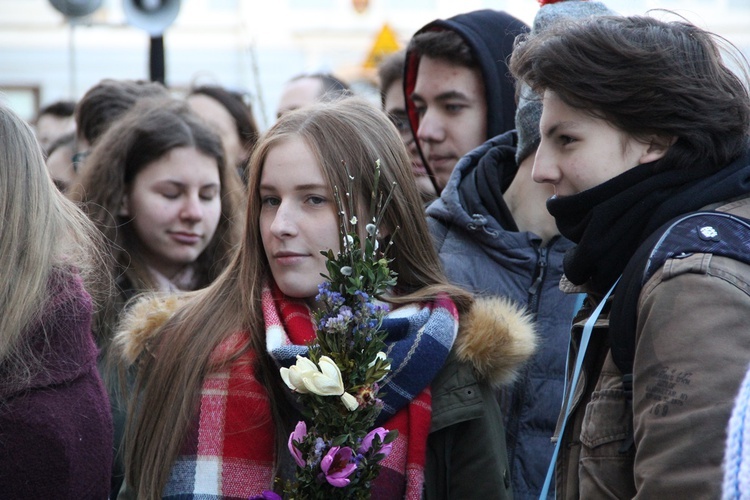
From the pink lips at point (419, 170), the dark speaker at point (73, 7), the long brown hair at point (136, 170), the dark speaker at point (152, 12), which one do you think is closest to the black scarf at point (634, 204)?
the long brown hair at point (136, 170)

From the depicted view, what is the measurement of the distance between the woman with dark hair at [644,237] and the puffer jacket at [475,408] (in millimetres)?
260

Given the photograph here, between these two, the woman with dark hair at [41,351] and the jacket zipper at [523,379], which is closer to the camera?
the woman with dark hair at [41,351]

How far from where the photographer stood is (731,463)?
1846mm

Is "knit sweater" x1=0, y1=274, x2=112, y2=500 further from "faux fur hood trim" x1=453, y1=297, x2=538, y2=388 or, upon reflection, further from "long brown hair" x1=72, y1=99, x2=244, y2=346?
"long brown hair" x1=72, y1=99, x2=244, y2=346

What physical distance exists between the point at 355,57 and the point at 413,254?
1983cm

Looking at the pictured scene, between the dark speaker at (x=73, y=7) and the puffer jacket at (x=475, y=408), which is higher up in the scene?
the dark speaker at (x=73, y=7)

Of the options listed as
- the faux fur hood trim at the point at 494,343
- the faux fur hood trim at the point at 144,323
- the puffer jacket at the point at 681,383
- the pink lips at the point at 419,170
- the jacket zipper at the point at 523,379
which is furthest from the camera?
the pink lips at the point at 419,170

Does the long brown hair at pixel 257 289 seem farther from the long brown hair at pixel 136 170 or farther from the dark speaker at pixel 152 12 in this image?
the dark speaker at pixel 152 12

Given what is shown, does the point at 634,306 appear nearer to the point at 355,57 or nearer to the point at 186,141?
the point at 186,141

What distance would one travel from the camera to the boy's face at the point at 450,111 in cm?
395

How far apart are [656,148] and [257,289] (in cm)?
120

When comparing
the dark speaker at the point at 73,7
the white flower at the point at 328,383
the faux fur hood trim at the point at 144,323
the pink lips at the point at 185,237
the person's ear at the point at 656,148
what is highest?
the dark speaker at the point at 73,7

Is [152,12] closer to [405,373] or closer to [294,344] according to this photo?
[294,344]

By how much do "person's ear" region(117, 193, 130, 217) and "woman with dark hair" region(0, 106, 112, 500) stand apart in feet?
4.55
